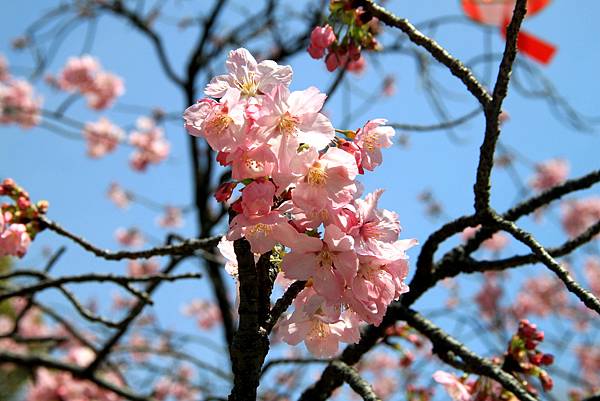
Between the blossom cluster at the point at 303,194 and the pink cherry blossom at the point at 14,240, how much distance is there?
2.38 ft

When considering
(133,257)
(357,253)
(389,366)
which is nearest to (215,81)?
(357,253)

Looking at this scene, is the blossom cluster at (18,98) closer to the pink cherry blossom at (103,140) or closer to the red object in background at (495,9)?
the pink cherry blossom at (103,140)

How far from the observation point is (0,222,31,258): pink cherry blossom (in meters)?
1.33

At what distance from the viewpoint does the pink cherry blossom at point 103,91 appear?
6405 millimetres

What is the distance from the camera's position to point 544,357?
143cm

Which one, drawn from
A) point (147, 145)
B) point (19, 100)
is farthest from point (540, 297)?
point (19, 100)

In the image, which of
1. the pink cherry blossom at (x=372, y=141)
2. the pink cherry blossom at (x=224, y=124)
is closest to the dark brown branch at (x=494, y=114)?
the pink cherry blossom at (x=372, y=141)

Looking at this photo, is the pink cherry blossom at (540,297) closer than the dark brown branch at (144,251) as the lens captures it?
No

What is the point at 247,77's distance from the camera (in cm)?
86

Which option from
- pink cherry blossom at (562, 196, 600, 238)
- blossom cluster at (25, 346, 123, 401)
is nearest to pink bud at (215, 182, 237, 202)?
blossom cluster at (25, 346, 123, 401)

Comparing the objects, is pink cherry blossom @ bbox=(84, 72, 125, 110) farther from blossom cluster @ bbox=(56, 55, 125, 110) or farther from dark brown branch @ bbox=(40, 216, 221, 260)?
dark brown branch @ bbox=(40, 216, 221, 260)

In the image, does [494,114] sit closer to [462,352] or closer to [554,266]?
[554,266]

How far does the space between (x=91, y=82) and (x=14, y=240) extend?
17.7 ft

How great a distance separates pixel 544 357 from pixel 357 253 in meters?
0.86
